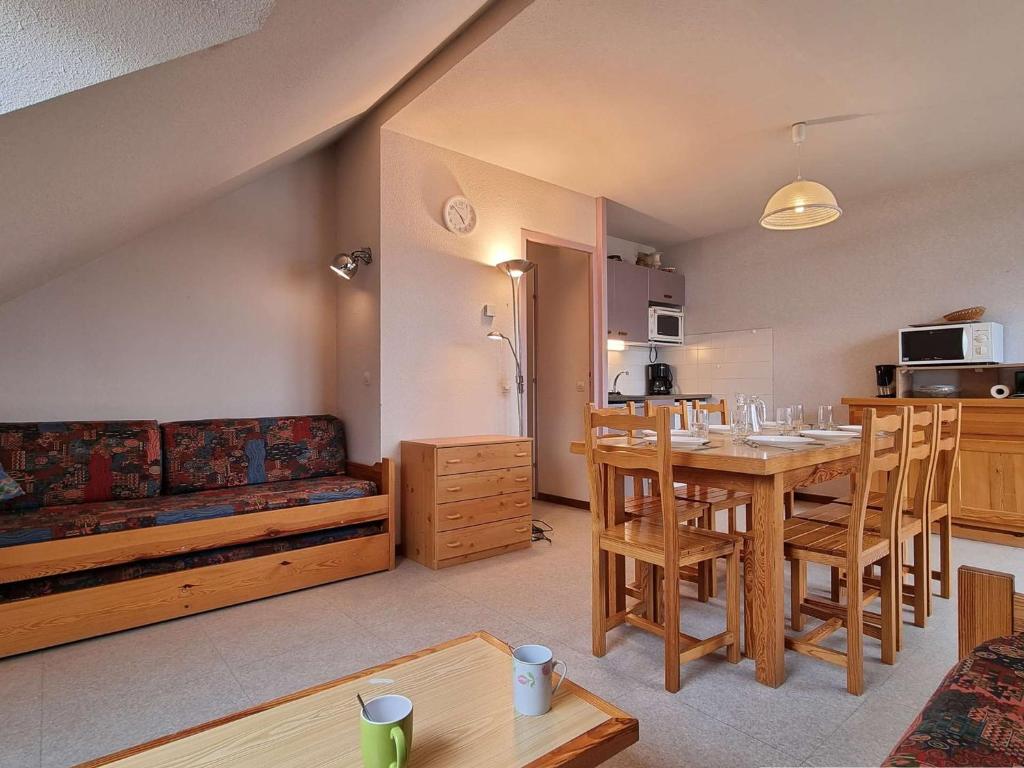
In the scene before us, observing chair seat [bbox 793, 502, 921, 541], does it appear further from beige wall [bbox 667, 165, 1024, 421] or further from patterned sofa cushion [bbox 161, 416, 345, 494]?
patterned sofa cushion [bbox 161, 416, 345, 494]

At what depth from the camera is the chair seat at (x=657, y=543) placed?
6.07ft

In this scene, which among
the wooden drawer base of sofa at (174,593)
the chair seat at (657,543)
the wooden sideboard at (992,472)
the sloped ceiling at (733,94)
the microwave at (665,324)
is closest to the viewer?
the chair seat at (657,543)

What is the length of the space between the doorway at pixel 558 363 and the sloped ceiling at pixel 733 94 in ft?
2.54

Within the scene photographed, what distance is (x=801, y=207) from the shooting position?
9.02 feet

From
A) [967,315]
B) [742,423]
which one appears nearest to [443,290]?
[742,423]

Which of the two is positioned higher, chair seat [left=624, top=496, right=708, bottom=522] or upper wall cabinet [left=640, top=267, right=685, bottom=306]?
upper wall cabinet [left=640, top=267, right=685, bottom=306]

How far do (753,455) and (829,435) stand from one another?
853 millimetres

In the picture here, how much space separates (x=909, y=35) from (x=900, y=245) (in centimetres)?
243

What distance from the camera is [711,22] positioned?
2.24m

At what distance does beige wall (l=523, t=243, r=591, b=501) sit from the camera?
453 cm

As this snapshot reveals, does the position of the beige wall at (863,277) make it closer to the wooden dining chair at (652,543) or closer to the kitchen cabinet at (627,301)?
the kitchen cabinet at (627,301)

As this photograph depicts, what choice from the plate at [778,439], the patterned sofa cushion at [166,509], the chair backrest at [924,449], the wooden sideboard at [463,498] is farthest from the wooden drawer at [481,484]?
the chair backrest at [924,449]

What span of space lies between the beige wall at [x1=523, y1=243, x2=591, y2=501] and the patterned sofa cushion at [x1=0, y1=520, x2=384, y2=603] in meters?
2.10

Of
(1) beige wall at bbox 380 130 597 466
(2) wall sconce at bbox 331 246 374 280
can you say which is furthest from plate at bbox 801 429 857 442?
(2) wall sconce at bbox 331 246 374 280
